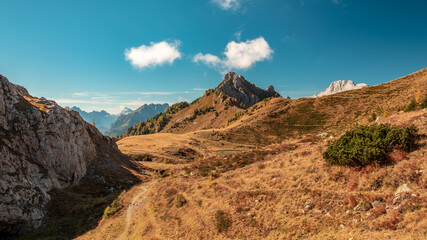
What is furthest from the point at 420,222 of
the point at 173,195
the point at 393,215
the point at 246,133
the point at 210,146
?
the point at 246,133

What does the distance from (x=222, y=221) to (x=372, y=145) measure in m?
15.6

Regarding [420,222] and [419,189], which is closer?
[420,222]

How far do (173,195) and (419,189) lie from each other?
27.7 metres

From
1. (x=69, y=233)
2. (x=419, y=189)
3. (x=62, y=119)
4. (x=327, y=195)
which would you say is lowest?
(x=69, y=233)

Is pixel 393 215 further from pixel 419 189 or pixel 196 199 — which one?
pixel 196 199

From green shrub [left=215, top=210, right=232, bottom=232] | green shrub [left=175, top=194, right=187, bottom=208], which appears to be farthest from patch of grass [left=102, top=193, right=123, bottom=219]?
green shrub [left=215, top=210, right=232, bottom=232]

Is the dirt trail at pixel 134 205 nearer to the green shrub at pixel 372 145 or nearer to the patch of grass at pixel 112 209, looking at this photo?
the patch of grass at pixel 112 209

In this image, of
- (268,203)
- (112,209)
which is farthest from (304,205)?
(112,209)

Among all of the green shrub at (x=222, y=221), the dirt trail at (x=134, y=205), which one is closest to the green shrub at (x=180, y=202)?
the green shrub at (x=222, y=221)

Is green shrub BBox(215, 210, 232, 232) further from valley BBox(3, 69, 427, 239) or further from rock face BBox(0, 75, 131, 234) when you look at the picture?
rock face BBox(0, 75, 131, 234)

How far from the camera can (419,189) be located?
1187 centimetres

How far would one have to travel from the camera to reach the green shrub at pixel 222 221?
18.0m

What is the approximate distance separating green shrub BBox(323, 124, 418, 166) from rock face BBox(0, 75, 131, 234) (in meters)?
42.4

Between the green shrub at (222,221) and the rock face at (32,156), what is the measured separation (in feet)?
96.4
